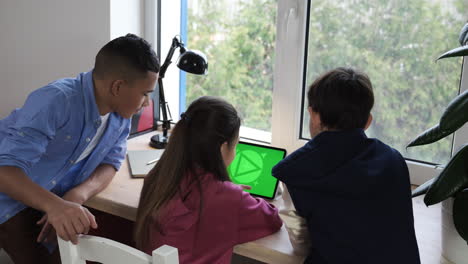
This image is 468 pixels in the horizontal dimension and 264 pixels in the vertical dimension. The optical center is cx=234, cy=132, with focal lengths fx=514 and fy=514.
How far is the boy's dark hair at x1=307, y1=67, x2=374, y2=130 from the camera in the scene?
1117mm

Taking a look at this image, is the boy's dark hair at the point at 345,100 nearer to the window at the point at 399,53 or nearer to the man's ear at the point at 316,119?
the man's ear at the point at 316,119

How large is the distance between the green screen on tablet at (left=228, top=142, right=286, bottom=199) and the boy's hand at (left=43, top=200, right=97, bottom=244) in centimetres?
52

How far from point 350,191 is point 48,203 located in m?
0.66

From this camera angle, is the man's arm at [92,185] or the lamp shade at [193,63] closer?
the man's arm at [92,185]

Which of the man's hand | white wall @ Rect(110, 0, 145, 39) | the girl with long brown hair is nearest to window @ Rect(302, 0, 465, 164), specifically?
the girl with long brown hair

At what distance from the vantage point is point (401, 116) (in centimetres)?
164

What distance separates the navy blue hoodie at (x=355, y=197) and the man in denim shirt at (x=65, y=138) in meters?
0.52

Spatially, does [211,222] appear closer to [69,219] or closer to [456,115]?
[69,219]

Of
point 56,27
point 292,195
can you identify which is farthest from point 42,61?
point 292,195

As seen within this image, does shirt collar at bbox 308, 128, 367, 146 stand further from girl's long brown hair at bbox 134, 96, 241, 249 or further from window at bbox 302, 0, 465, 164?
window at bbox 302, 0, 465, 164

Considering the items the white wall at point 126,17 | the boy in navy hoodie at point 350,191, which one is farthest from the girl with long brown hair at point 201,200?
the white wall at point 126,17

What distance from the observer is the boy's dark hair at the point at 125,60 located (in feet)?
4.37

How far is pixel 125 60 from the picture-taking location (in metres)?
1.33

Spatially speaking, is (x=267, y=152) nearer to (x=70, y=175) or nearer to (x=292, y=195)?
(x=292, y=195)
